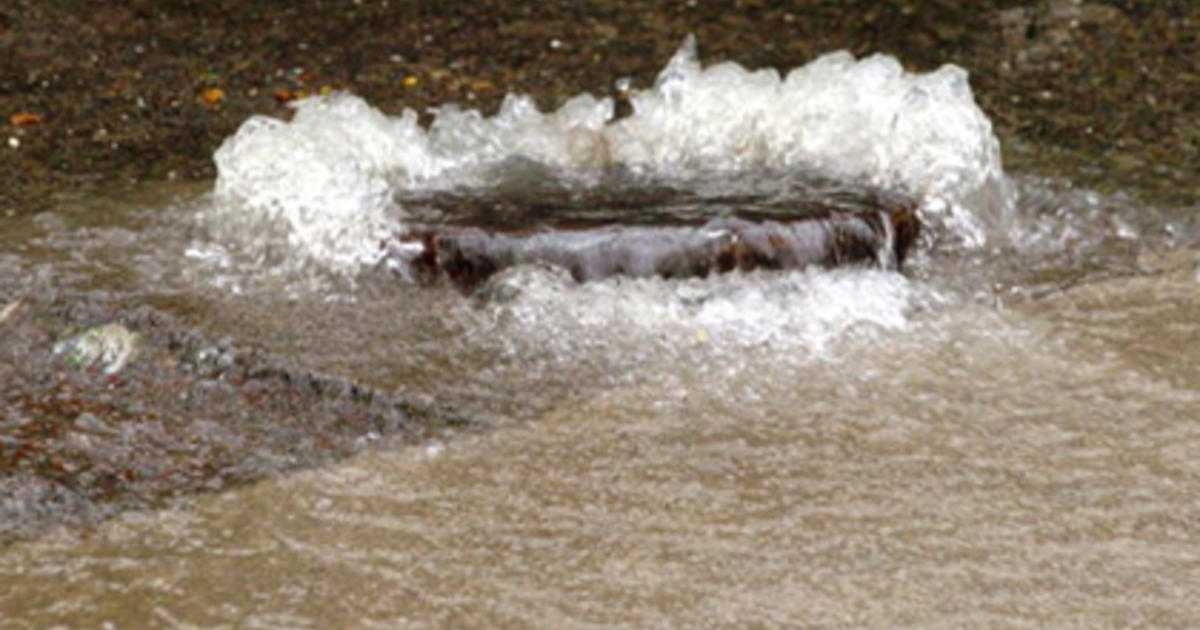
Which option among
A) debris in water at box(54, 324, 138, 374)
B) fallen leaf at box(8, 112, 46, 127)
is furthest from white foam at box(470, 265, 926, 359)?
fallen leaf at box(8, 112, 46, 127)

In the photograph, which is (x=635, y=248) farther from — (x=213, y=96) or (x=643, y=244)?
(x=213, y=96)

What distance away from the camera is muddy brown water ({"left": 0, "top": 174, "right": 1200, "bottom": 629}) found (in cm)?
299

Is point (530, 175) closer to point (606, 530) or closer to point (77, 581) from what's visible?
point (606, 530)

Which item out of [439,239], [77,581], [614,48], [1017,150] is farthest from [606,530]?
[614,48]

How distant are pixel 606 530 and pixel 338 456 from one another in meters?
0.59

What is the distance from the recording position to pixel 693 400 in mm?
3734

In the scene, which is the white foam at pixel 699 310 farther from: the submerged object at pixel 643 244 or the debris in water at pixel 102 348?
the debris in water at pixel 102 348

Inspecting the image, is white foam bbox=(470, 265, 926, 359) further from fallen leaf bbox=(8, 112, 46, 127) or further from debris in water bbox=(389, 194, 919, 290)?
fallen leaf bbox=(8, 112, 46, 127)

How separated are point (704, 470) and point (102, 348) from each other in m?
1.36

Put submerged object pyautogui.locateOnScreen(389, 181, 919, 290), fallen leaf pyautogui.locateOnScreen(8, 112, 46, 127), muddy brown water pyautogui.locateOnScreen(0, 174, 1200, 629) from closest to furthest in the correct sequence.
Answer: muddy brown water pyautogui.locateOnScreen(0, 174, 1200, 629) < submerged object pyautogui.locateOnScreen(389, 181, 919, 290) < fallen leaf pyautogui.locateOnScreen(8, 112, 46, 127)

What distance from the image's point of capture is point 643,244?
4.25 meters

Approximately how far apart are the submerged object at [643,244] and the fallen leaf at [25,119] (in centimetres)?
162

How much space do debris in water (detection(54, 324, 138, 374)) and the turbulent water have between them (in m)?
0.19

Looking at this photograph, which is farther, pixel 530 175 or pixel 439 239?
pixel 530 175
